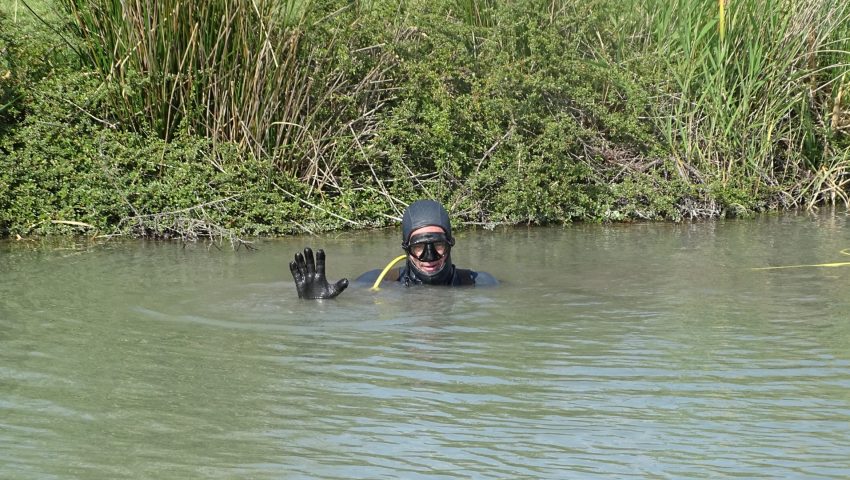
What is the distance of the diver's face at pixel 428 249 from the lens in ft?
28.6

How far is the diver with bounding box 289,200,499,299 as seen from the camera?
334 inches

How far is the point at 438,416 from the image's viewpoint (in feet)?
17.6

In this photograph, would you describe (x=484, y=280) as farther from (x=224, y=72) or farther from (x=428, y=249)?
(x=224, y=72)

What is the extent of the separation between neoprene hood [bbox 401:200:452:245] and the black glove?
0.66m

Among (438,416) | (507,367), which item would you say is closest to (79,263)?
(507,367)

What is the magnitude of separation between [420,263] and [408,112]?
12.5 feet

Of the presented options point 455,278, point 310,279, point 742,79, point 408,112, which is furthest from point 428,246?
point 742,79

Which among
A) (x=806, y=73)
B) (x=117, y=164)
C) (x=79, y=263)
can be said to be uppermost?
(x=806, y=73)

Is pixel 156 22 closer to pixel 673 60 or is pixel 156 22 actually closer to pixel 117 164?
pixel 117 164

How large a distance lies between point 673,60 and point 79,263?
6312 mm

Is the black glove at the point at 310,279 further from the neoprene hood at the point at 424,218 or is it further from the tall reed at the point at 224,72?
the tall reed at the point at 224,72

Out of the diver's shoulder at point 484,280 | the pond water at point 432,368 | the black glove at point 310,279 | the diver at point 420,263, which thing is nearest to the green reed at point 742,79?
the pond water at point 432,368

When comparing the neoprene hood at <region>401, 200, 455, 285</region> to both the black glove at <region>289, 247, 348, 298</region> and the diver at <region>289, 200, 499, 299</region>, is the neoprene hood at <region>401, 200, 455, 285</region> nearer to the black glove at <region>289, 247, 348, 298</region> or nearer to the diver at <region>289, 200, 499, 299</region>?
the diver at <region>289, 200, 499, 299</region>

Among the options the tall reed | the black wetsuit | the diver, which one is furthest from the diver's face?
the tall reed
